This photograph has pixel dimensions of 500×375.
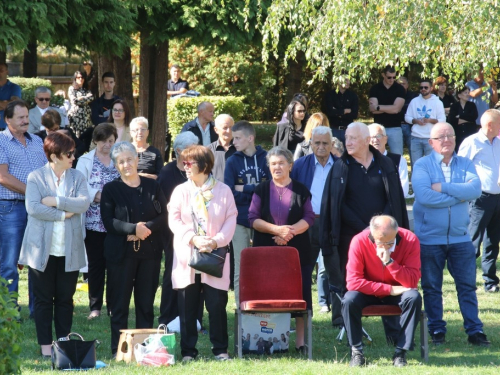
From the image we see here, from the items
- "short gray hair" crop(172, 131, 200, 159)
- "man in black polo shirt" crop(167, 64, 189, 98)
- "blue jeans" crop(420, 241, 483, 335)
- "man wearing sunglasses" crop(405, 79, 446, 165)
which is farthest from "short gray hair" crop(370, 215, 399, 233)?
"man in black polo shirt" crop(167, 64, 189, 98)

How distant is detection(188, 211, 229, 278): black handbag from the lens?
682 cm

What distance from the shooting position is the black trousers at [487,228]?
31.6ft

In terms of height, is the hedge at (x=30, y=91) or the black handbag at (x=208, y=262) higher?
the hedge at (x=30, y=91)

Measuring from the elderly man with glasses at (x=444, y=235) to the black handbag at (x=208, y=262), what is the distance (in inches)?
81.0

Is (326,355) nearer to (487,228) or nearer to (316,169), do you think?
(316,169)

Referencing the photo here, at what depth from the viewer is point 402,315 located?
22.6ft

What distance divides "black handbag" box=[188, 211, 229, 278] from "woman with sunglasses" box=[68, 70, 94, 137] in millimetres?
6349

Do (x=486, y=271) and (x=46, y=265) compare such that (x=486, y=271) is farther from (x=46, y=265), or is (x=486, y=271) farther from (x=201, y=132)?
(x=46, y=265)

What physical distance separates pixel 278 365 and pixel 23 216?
302 cm

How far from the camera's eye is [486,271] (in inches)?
389

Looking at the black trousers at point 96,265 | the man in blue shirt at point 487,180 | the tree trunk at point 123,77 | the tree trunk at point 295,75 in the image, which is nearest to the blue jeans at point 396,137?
the tree trunk at point 123,77

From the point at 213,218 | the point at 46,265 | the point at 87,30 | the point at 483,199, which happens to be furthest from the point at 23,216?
the point at 483,199

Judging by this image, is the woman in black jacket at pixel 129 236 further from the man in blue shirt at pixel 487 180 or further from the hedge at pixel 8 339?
the man in blue shirt at pixel 487 180

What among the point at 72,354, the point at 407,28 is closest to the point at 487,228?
the point at 407,28
